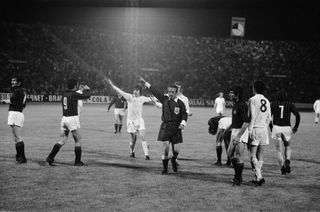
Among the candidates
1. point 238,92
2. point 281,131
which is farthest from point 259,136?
point 281,131

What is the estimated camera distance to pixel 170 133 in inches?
359

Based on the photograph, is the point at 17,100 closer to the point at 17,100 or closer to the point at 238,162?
the point at 17,100

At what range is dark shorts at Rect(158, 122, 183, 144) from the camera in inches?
358

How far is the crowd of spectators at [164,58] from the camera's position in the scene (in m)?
45.4

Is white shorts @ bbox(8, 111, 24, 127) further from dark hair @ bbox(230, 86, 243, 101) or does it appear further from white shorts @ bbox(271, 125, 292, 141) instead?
white shorts @ bbox(271, 125, 292, 141)

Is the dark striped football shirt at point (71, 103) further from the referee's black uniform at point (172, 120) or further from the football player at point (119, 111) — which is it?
the football player at point (119, 111)

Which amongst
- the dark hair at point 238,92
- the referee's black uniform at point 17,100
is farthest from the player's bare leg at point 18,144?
the dark hair at point 238,92

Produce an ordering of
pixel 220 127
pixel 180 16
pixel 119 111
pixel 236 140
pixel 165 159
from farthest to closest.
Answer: pixel 180 16 → pixel 119 111 → pixel 220 127 → pixel 165 159 → pixel 236 140

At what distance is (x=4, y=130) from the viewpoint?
668 inches

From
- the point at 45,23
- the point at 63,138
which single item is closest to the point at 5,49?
the point at 45,23

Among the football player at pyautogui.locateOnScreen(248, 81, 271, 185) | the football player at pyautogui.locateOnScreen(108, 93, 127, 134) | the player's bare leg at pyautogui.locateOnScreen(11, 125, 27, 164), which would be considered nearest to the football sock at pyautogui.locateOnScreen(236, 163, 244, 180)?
the football player at pyautogui.locateOnScreen(248, 81, 271, 185)

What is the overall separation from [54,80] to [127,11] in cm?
1246

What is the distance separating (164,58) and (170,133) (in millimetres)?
42079

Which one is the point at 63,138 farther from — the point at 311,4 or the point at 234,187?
the point at 311,4
